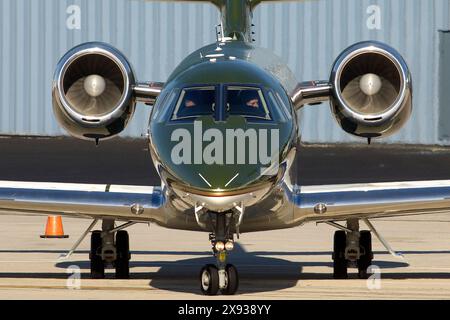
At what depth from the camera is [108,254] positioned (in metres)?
15.9

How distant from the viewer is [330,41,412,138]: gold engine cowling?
1638 cm

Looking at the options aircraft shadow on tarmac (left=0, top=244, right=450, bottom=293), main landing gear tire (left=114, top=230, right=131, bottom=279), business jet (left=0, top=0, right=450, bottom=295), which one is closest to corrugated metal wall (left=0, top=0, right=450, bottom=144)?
aircraft shadow on tarmac (left=0, top=244, right=450, bottom=293)

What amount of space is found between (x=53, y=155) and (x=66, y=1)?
5321mm

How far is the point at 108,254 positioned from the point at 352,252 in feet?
8.99

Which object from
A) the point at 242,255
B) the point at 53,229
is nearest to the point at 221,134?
the point at 242,255

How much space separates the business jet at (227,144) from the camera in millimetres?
13070

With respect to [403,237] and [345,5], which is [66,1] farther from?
[403,237]

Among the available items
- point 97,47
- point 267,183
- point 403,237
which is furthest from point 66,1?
point 267,183

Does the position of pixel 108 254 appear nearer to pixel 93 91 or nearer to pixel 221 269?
pixel 93 91

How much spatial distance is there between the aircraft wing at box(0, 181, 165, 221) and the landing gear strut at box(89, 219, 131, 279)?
3.00 feet

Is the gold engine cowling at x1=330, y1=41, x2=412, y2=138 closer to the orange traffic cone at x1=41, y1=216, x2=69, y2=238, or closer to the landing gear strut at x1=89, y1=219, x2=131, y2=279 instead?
the landing gear strut at x1=89, y1=219, x2=131, y2=279

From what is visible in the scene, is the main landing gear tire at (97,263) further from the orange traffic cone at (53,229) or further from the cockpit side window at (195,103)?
the orange traffic cone at (53,229)

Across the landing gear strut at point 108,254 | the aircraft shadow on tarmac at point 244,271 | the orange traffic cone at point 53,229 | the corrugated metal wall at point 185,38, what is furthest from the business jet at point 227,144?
the corrugated metal wall at point 185,38

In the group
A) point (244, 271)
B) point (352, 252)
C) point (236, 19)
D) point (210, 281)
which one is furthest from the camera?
point (236, 19)
